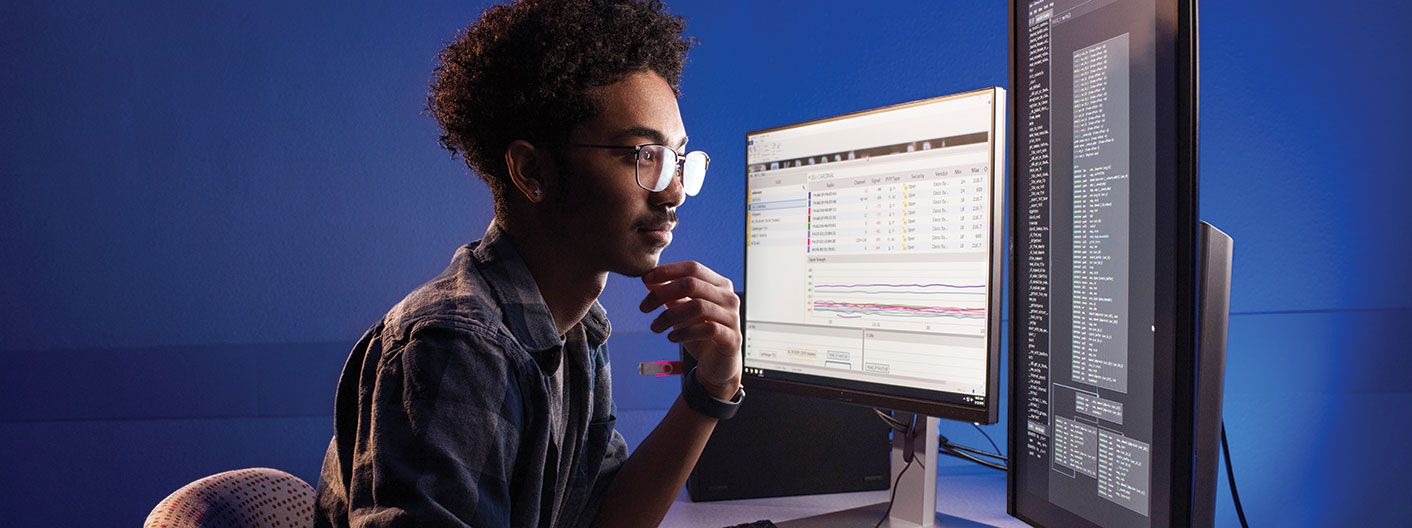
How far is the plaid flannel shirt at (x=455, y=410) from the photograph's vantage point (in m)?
0.71

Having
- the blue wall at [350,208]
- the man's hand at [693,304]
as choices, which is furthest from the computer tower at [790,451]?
the blue wall at [350,208]

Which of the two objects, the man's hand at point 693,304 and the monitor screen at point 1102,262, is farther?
the man's hand at point 693,304

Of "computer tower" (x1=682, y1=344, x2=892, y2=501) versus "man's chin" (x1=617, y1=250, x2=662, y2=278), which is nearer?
"man's chin" (x1=617, y1=250, x2=662, y2=278)

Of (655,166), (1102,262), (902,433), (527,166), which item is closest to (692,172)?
(655,166)

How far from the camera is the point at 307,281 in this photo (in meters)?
1.93

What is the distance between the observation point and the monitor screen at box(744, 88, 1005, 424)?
111 cm

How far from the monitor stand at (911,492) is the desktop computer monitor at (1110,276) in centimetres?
32

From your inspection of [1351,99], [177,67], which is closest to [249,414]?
[177,67]

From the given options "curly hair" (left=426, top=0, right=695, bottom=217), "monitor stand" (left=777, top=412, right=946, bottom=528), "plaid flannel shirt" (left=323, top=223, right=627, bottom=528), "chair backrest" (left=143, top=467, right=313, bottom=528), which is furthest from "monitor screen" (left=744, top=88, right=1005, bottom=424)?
"chair backrest" (left=143, top=467, right=313, bottom=528)

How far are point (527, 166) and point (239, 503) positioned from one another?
0.49 metres

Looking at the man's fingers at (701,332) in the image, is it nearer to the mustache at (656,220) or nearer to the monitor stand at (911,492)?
the mustache at (656,220)

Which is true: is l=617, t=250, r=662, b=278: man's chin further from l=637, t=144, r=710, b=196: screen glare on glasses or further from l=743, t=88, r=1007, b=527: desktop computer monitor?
l=743, t=88, r=1007, b=527: desktop computer monitor

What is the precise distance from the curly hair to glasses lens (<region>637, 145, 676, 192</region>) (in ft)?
0.23

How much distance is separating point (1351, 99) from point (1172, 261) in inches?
62.8
